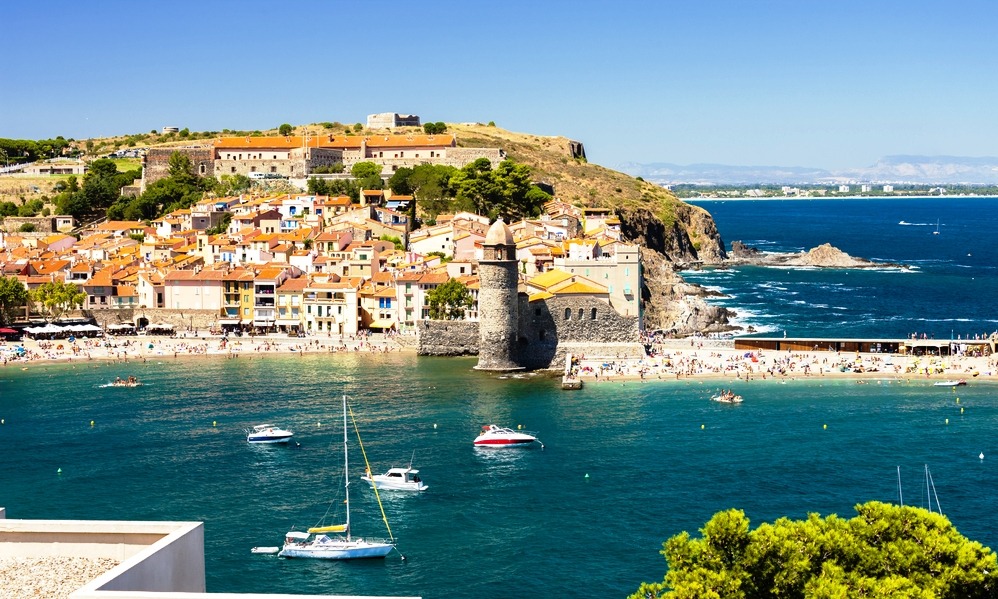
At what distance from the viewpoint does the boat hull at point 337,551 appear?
27.6m

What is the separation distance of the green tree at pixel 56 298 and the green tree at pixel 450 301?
2286cm

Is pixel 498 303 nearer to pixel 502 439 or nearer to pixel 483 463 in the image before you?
pixel 502 439

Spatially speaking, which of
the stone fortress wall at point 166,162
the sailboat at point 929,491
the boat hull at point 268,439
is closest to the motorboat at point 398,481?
the boat hull at point 268,439

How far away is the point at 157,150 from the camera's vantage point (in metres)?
103

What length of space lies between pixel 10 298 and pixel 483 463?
4104 cm

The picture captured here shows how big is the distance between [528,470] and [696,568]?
18.3 meters

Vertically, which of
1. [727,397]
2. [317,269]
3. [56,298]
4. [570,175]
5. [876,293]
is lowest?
[727,397]

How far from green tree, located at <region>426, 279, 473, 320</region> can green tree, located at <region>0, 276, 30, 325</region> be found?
2567 centimetres

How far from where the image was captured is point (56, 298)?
6638 cm

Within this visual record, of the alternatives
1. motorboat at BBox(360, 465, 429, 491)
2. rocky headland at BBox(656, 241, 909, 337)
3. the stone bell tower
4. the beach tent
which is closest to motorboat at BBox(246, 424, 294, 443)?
motorboat at BBox(360, 465, 429, 491)

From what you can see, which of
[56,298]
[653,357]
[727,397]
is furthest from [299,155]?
[727,397]

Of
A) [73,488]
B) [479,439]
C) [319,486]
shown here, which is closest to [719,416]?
[479,439]

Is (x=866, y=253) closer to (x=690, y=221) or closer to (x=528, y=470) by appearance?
(x=690, y=221)

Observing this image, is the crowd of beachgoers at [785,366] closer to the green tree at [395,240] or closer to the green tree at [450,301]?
the green tree at [450,301]
